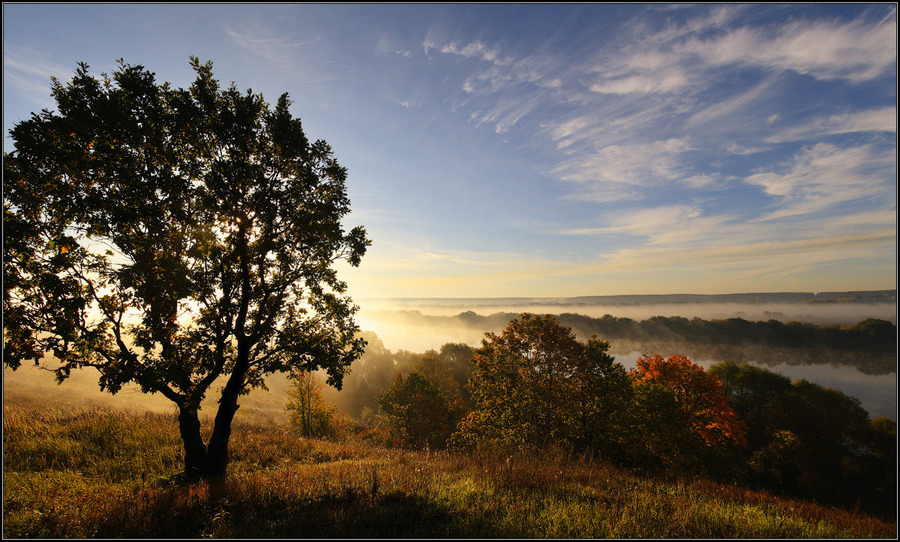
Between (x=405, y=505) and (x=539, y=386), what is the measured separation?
18360 millimetres

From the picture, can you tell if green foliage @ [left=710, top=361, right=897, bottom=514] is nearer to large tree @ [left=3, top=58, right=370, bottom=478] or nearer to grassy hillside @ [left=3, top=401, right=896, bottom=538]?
grassy hillside @ [left=3, top=401, right=896, bottom=538]

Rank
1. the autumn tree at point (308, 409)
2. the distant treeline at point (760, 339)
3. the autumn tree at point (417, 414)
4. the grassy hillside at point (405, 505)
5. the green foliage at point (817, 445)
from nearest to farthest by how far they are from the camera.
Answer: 1. the grassy hillside at point (405, 505)
2. the green foliage at point (817, 445)
3. the autumn tree at point (308, 409)
4. the autumn tree at point (417, 414)
5. the distant treeline at point (760, 339)

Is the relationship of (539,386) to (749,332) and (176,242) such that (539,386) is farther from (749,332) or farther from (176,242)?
(749,332)

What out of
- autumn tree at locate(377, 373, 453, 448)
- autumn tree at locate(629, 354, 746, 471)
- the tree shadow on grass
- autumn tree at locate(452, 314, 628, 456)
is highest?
the tree shadow on grass

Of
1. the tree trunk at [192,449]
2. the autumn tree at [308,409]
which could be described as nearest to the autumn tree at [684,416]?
the tree trunk at [192,449]

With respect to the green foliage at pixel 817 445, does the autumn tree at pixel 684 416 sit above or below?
above

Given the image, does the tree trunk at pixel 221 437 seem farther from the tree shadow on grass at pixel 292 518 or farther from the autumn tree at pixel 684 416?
the autumn tree at pixel 684 416

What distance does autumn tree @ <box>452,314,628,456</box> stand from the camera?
22.7 metres

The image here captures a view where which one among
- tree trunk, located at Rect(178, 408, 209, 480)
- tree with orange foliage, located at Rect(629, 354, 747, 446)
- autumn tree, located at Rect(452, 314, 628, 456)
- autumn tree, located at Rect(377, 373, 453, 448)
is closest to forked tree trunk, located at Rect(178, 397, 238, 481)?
tree trunk, located at Rect(178, 408, 209, 480)

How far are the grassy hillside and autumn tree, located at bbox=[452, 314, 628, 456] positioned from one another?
41.9ft

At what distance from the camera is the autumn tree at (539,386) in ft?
74.3

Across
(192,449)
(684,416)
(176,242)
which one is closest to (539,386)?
(684,416)

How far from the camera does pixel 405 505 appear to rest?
21.2ft

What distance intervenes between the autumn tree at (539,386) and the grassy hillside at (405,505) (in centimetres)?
1276
